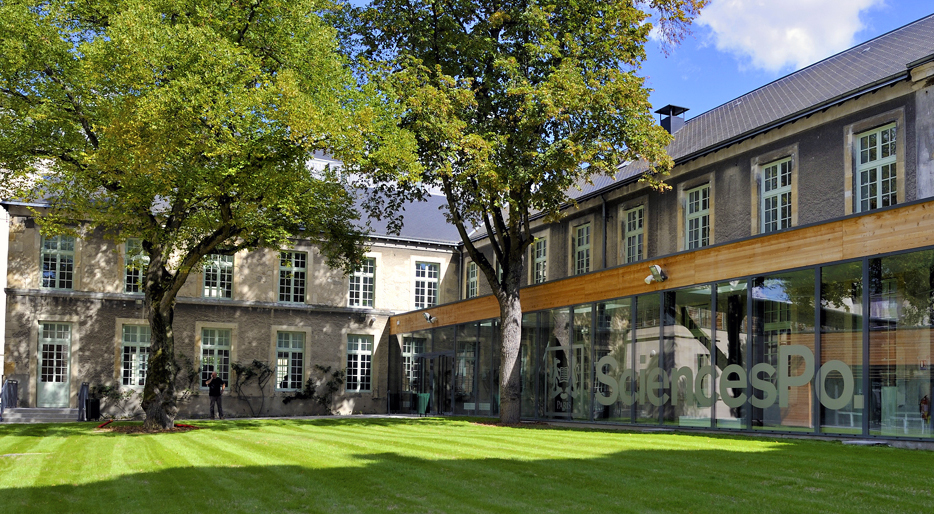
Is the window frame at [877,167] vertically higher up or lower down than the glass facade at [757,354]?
higher up

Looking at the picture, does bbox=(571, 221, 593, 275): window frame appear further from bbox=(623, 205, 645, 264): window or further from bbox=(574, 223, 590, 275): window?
bbox=(623, 205, 645, 264): window

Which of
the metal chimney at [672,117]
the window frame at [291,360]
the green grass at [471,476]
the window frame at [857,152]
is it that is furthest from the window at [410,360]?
the window frame at [857,152]

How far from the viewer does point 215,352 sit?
103 ft

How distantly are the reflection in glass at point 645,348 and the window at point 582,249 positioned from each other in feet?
21.1

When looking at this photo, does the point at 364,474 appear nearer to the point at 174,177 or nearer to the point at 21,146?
the point at 174,177

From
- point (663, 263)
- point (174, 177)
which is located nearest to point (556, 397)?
point (663, 263)

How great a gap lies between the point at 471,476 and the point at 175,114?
9.79 metres

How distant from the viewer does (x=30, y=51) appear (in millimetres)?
17391

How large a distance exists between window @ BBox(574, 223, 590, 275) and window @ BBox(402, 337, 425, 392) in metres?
7.61

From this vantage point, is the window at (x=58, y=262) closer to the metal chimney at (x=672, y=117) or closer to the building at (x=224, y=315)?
the building at (x=224, y=315)

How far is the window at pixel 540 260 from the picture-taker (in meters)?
28.0

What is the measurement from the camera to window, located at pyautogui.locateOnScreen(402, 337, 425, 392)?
31734 mm

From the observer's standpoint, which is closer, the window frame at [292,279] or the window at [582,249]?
the window at [582,249]

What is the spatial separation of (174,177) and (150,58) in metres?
2.39
